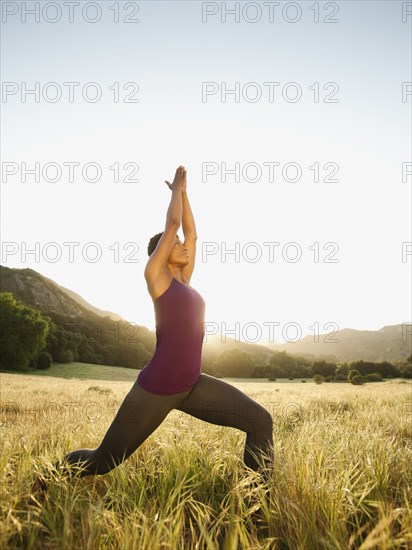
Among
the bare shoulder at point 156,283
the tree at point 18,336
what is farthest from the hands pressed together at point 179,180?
the tree at point 18,336

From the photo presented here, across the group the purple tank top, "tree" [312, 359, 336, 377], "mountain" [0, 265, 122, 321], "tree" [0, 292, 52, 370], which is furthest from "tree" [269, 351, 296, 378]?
the purple tank top

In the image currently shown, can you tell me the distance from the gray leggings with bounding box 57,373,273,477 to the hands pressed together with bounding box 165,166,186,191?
185cm

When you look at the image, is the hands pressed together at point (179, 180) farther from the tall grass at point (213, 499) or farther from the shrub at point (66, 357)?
the shrub at point (66, 357)

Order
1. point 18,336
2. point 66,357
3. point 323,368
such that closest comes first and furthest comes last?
point 18,336
point 66,357
point 323,368

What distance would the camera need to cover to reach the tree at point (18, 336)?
46.2m

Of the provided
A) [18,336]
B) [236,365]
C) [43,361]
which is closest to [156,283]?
[18,336]

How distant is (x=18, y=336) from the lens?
4741 cm

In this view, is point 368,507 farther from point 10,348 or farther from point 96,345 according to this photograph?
point 96,345

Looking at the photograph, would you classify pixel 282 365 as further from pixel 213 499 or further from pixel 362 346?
pixel 362 346

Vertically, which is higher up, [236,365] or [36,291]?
[36,291]

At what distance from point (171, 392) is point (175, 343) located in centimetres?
39

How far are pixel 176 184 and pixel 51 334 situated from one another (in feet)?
197

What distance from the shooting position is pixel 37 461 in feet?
11.4

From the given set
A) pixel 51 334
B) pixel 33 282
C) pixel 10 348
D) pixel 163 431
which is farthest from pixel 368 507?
pixel 33 282
